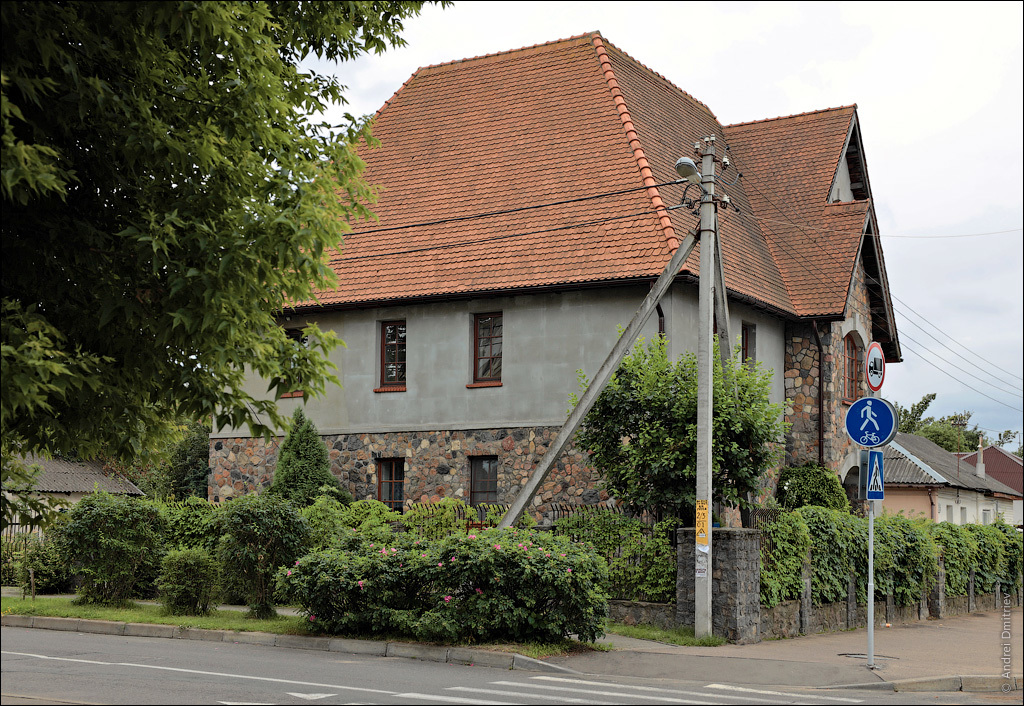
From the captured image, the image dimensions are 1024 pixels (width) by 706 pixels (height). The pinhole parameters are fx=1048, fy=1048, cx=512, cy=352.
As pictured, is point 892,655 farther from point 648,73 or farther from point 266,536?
point 648,73

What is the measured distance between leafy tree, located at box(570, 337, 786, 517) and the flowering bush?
7.09ft

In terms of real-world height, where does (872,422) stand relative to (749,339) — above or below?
below

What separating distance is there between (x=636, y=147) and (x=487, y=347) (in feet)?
17.9

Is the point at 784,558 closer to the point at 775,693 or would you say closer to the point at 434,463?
the point at 775,693

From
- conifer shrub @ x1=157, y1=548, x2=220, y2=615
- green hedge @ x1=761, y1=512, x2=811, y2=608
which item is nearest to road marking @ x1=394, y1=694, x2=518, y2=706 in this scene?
green hedge @ x1=761, y1=512, x2=811, y2=608

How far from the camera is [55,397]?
711cm

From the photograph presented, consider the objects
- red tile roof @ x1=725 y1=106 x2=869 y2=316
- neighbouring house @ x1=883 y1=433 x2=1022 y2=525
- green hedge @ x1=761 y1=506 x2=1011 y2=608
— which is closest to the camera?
green hedge @ x1=761 y1=506 x2=1011 y2=608

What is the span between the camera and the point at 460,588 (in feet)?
46.9

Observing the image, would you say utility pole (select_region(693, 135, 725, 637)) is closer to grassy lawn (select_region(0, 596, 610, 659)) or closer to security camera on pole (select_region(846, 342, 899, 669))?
grassy lawn (select_region(0, 596, 610, 659))

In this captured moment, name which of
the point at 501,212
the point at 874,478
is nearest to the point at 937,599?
the point at 874,478

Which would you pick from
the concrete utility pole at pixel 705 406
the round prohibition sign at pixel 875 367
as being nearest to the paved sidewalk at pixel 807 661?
the concrete utility pole at pixel 705 406

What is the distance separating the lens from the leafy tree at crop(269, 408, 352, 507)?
2206 cm

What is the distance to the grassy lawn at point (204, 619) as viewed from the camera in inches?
539

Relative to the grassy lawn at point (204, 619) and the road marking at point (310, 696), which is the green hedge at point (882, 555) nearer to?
the grassy lawn at point (204, 619)
